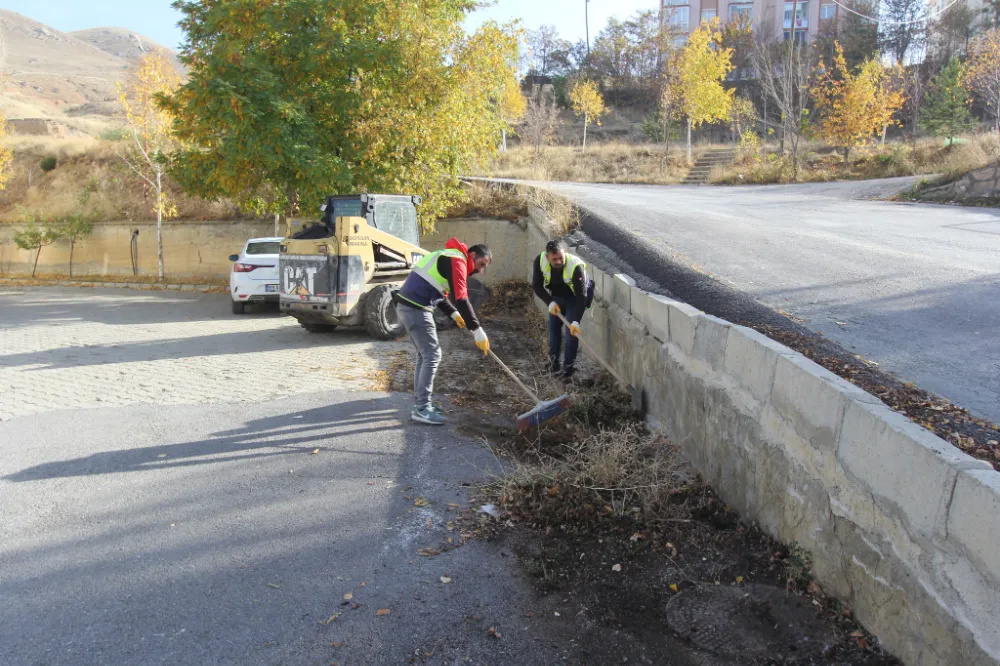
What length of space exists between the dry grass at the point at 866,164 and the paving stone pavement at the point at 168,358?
17.6 m

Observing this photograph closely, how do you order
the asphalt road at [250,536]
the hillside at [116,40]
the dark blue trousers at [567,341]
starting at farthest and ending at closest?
the hillside at [116,40] → the dark blue trousers at [567,341] → the asphalt road at [250,536]

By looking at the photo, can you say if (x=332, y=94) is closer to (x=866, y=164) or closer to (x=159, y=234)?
(x=159, y=234)

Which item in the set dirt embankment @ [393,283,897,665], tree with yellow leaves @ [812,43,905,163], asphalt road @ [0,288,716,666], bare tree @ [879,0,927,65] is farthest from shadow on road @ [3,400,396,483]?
bare tree @ [879,0,927,65]

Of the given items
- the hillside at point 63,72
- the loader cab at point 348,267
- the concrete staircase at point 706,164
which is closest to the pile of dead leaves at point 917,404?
the loader cab at point 348,267

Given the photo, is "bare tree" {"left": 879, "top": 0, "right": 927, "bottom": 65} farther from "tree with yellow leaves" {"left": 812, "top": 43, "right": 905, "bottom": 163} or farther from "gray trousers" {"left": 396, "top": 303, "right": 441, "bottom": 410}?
"gray trousers" {"left": 396, "top": 303, "right": 441, "bottom": 410}

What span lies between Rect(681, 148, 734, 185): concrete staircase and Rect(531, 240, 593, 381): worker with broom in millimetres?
19932

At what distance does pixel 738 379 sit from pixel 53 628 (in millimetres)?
4015

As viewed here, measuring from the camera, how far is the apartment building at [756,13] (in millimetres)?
53094

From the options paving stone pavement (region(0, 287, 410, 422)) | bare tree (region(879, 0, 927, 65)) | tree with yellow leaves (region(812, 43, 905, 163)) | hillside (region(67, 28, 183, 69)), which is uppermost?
hillside (region(67, 28, 183, 69))

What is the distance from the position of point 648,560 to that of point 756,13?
196 ft

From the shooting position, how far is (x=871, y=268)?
8641 millimetres

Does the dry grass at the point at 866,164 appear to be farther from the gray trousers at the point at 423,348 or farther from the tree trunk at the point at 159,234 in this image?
the tree trunk at the point at 159,234

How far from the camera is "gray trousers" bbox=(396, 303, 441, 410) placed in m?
7.09

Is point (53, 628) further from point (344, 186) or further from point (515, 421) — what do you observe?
point (344, 186)
